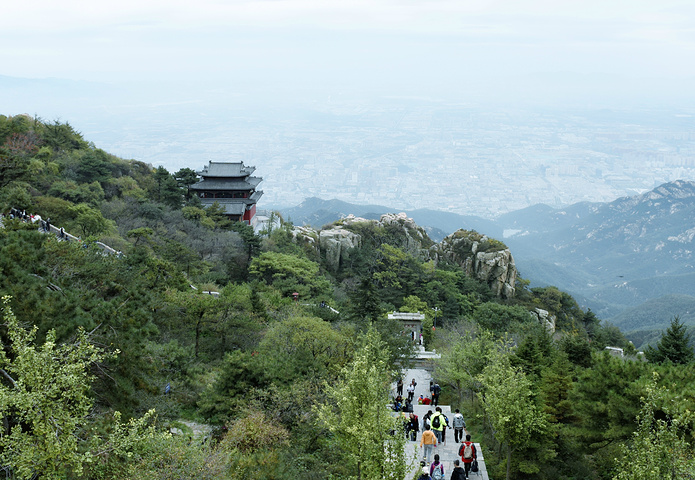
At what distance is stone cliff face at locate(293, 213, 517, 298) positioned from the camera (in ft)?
144

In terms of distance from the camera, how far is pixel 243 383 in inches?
565

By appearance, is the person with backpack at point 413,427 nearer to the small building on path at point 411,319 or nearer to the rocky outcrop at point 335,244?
the small building on path at point 411,319

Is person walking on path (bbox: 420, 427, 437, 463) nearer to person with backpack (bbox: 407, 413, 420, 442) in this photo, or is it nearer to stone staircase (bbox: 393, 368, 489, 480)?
stone staircase (bbox: 393, 368, 489, 480)

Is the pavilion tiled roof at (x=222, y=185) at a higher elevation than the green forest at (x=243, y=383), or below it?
higher

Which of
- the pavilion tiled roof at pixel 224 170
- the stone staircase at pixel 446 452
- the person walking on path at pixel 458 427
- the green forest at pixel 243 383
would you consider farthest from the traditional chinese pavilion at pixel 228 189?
the person walking on path at pixel 458 427

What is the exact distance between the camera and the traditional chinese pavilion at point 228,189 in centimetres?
4503

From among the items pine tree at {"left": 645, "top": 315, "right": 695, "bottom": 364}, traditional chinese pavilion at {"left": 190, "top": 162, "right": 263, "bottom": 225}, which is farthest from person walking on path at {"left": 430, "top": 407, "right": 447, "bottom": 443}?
traditional chinese pavilion at {"left": 190, "top": 162, "right": 263, "bottom": 225}

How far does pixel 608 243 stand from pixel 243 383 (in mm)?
158327

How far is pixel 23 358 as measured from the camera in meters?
7.05

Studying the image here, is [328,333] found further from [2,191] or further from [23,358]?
[2,191]

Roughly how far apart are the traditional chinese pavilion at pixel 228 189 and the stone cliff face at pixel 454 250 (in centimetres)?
482

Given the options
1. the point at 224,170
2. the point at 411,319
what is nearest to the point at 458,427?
the point at 411,319

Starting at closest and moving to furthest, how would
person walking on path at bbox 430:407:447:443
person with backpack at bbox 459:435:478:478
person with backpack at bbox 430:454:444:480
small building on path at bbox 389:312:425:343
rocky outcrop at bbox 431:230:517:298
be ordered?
1. person with backpack at bbox 430:454:444:480
2. person with backpack at bbox 459:435:478:478
3. person walking on path at bbox 430:407:447:443
4. small building on path at bbox 389:312:425:343
5. rocky outcrop at bbox 431:230:517:298

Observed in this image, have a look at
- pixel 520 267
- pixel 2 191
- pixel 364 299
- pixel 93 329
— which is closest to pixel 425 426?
pixel 93 329
